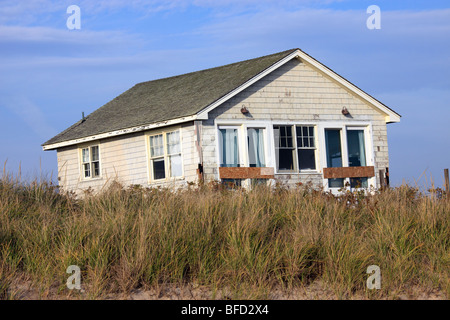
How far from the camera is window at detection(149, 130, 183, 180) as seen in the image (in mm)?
20281

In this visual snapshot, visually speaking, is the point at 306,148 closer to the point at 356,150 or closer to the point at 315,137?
the point at 315,137

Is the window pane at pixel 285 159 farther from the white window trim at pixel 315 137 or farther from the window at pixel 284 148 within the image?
the white window trim at pixel 315 137

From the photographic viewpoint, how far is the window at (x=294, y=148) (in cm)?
2088

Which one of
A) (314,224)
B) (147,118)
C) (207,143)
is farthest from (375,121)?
(314,224)

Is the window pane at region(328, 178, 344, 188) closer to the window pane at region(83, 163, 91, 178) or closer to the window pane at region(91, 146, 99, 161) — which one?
the window pane at region(91, 146, 99, 161)

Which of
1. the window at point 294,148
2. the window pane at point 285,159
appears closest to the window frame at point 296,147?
the window at point 294,148

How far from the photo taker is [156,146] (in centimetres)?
2098

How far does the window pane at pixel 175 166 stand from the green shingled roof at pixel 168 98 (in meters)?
1.26

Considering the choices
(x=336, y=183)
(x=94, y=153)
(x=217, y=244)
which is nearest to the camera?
(x=217, y=244)

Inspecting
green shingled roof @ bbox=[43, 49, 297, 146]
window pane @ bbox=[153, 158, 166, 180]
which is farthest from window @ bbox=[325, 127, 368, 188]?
window pane @ bbox=[153, 158, 166, 180]

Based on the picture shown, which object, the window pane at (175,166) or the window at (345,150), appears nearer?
the window pane at (175,166)

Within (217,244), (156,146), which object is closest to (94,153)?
(156,146)

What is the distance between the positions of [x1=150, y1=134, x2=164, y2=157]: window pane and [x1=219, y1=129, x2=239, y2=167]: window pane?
209 centimetres

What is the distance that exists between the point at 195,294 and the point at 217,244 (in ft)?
3.79
